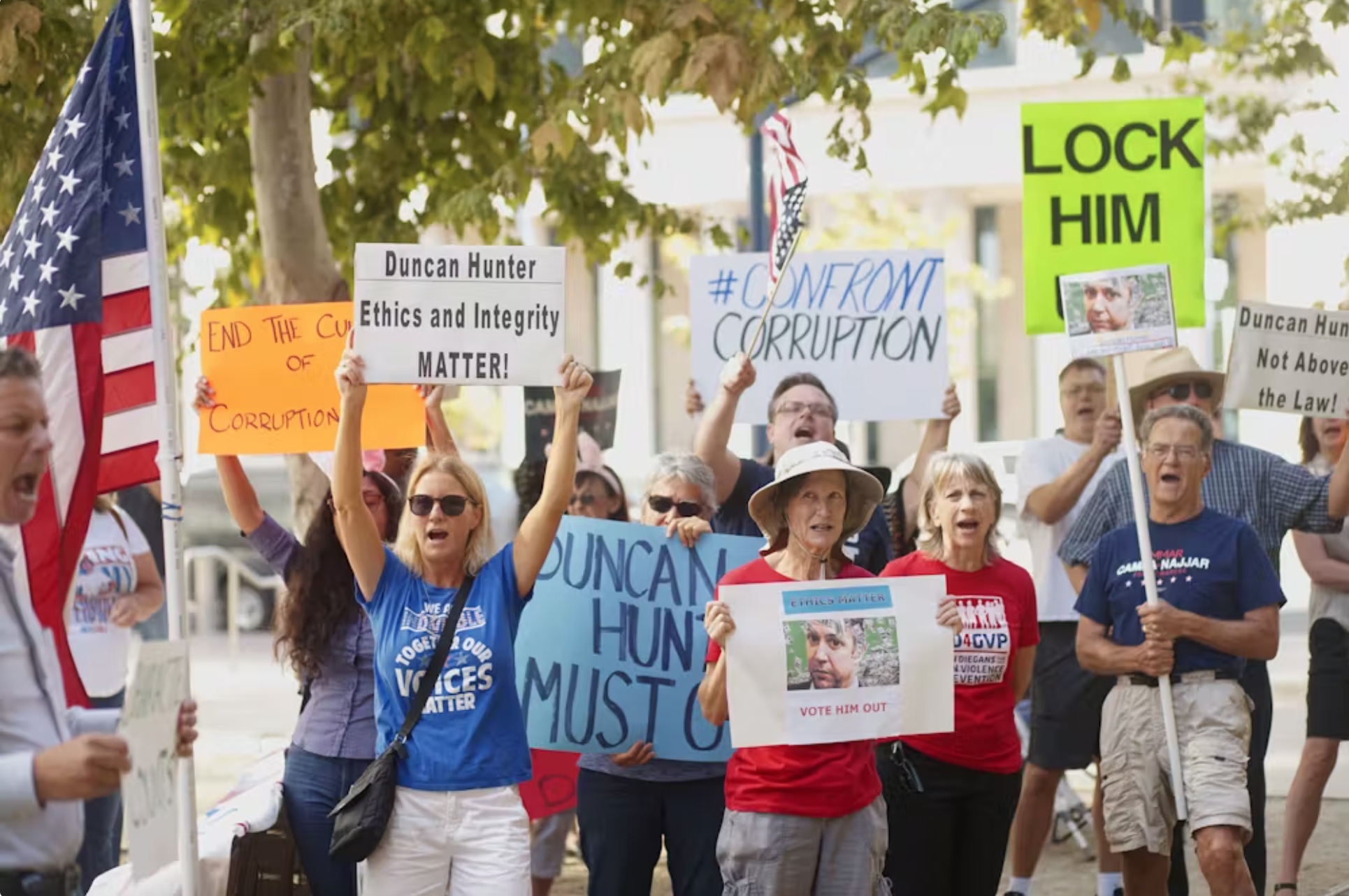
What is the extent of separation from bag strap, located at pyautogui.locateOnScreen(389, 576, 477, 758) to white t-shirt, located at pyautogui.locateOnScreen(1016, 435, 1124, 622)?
3.50 m

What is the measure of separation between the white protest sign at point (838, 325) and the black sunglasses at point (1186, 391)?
942 millimetres

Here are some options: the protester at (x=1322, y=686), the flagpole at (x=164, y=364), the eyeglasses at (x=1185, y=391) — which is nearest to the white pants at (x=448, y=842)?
the flagpole at (x=164, y=364)

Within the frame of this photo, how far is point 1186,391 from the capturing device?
26.5 feet

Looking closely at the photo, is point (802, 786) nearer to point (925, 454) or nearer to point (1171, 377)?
point (925, 454)

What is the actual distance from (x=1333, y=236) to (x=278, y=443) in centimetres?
1860

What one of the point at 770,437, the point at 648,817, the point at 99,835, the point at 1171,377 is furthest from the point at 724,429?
the point at 99,835

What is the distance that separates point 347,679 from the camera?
19.8 feet

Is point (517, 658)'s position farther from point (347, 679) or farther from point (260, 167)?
point (260, 167)

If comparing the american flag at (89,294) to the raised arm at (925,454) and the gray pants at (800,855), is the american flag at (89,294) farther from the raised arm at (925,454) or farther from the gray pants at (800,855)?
the raised arm at (925,454)

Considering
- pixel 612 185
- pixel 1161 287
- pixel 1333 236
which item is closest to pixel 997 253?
pixel 1333 236

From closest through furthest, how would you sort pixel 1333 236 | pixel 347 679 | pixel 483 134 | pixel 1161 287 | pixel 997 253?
pixel 347 679
pixel 1161 287
pixel 483 134
pixel 1333 236
pixel 997 253

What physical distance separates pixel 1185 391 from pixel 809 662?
3.16 metres

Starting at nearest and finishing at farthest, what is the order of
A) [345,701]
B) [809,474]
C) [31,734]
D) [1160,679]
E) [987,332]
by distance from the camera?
[31,734] → [809,474] → [345,701] → [1160,679] → [987,332]

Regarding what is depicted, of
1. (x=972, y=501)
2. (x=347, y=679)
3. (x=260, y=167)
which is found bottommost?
(x=347, y=679)
